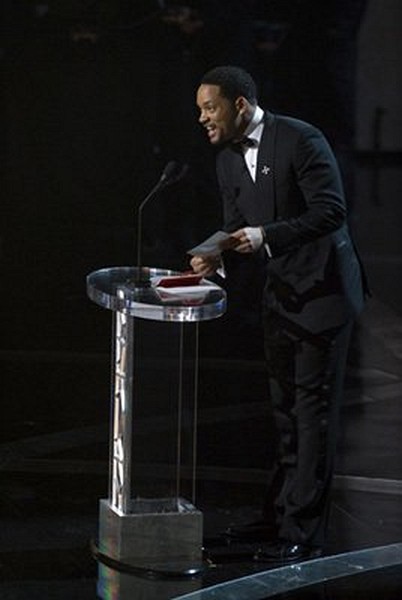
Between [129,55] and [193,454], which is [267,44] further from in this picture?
[193,454]

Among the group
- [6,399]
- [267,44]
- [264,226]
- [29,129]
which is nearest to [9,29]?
[29,129]

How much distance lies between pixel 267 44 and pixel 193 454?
1792mm

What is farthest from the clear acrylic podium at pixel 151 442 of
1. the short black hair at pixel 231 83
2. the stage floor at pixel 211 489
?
the short black hair at pixel 231 83

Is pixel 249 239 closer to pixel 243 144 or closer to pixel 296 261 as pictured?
pixel 296 261

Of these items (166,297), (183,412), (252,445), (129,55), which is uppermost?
(129,55)

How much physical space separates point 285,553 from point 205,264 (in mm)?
882

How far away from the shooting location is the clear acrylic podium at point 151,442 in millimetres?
5547

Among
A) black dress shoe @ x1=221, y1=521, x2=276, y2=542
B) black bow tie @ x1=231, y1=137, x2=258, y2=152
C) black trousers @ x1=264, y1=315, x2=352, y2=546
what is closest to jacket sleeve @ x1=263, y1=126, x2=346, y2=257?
black bow tie @ x1=231, y1=137, x2=258, y2=152

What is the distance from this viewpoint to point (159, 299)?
17.8 feet

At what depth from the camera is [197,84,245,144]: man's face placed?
5.56m

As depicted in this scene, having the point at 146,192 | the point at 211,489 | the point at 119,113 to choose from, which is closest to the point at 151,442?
the point at 211,489

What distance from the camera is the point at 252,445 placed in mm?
6953

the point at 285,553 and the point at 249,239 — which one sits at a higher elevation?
the point at 249,239

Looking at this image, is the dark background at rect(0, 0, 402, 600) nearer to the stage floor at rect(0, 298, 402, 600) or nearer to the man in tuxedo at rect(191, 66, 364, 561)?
the stage floor at rect(0, 298, 402, 600)
